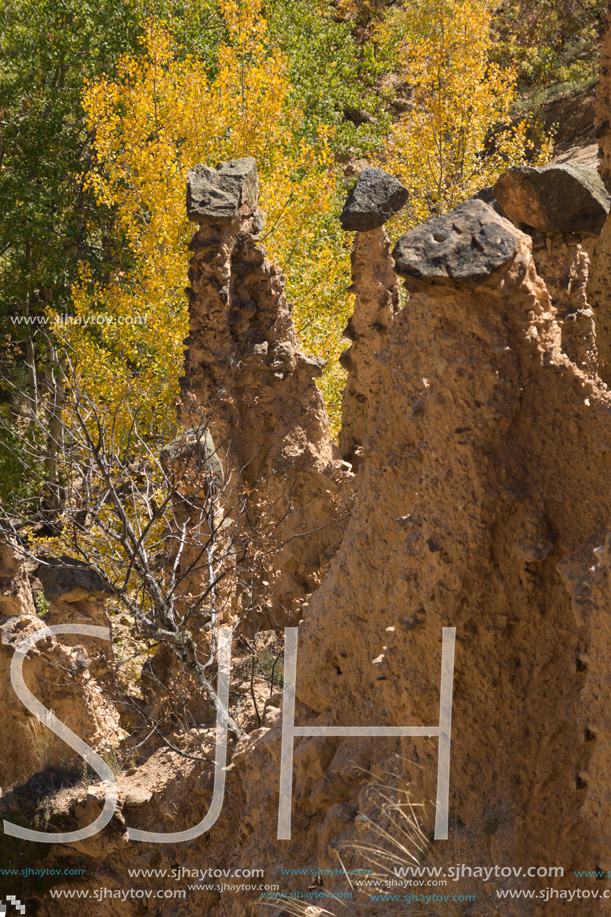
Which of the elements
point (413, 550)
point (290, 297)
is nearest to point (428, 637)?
point (413, 550)

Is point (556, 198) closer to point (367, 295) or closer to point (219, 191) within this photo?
point (219, 191)

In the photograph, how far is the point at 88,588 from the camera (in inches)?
339

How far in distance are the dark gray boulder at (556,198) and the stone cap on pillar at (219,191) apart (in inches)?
119

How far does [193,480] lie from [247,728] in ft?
6.77

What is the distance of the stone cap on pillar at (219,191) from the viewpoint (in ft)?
25.5

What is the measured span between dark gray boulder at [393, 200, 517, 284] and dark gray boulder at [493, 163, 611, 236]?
1.52 m

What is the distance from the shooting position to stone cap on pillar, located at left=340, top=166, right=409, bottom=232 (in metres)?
8.11

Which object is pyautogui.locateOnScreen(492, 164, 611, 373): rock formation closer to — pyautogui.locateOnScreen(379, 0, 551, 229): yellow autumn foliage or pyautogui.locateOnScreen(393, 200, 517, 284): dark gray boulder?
pyautogui.locateOnScreen(393, 200, 517, 284): dark gray boulder

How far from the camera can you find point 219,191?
25.7ft

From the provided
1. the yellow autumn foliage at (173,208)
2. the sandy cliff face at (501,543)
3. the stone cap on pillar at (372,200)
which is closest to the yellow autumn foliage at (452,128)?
the yellow autumn foliage at (173,208)

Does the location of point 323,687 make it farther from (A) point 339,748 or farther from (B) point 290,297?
(B) point 290,297

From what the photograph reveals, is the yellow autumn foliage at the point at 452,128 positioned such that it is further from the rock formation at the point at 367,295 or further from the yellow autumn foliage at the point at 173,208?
the rock formation at the point at 367,295

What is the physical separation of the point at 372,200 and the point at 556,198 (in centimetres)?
314

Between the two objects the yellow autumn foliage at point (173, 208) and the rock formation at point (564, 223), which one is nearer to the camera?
the rock formation at point (564, 223)
